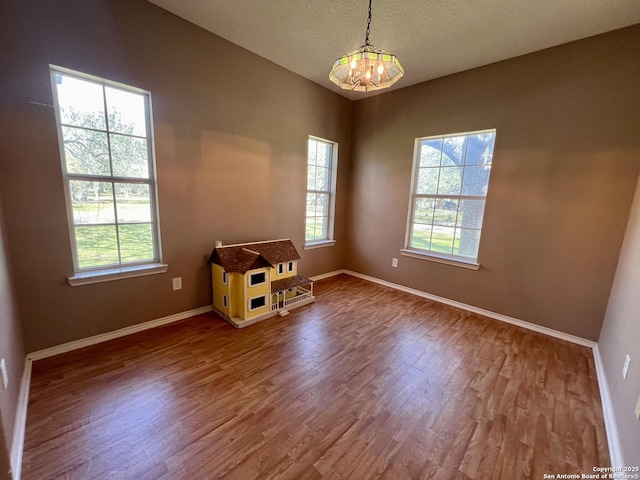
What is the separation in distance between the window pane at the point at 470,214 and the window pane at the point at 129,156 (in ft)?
11.2

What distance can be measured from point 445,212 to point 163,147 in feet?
10.5

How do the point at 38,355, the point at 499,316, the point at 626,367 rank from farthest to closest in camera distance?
the point at 499,316, the point at 38,355, the point at 626,367

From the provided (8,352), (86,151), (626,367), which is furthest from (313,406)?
(86,151)

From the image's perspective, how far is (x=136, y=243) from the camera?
7.72ft

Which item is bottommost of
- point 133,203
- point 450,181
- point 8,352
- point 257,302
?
point 257,302

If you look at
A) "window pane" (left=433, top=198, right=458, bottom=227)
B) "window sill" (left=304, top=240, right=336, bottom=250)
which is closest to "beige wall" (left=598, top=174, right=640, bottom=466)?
"window pane" (left=433, top=198, right=458, bottom=227)

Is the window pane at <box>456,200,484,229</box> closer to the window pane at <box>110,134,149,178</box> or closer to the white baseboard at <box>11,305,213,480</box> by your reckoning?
the white baseboard at <box>11,305,213,480</box>

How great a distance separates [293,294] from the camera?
10.2ft

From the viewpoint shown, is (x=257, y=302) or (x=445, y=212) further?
(x=445, y=212)

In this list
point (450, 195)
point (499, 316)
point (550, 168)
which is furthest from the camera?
point (450, 195)

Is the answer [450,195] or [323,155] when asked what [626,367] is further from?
[323,155]

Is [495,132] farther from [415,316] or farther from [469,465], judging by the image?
[469,465]

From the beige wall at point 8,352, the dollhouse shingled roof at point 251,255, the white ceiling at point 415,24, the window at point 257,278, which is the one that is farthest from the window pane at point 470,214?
the beige wall at point 8,352

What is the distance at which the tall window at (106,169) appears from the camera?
1.94 meters
